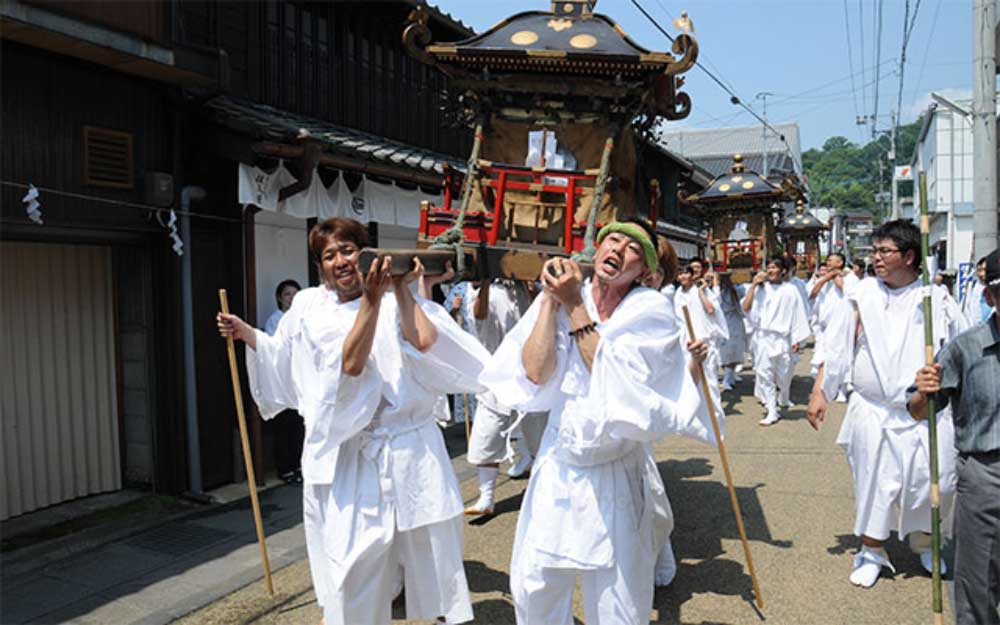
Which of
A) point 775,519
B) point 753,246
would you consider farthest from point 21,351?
point 753,246

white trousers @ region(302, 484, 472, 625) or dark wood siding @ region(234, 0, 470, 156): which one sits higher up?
dark wood siding @ region(234, 0, 470, 156)

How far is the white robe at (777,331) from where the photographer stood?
11453 mm

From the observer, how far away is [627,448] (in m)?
3.32

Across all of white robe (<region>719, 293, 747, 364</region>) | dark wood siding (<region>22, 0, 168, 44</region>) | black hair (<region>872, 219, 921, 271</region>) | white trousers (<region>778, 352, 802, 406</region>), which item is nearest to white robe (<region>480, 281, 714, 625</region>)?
black hair (<region>872, 219, 921, 271</region>)

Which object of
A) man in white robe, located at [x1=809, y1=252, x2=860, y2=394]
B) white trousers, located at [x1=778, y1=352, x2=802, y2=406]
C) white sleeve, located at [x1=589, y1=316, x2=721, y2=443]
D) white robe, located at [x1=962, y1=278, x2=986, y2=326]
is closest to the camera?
white sleeve, located at [x1=589, y1=316, x2=721, y2=443]

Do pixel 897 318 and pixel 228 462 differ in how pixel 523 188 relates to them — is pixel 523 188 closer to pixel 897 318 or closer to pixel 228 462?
pixel 897 318

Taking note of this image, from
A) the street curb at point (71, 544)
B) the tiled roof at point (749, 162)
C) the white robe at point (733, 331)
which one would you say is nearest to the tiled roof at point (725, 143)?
the tiled roof at point (749, 162)

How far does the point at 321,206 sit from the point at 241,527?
11.2 feet

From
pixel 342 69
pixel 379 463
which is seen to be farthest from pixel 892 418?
pixel 342 69

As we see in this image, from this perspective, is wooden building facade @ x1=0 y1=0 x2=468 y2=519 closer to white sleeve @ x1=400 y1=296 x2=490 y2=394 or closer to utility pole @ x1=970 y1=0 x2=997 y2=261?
white sleeve @ x1=400 y1=296 x2=490 y2=394

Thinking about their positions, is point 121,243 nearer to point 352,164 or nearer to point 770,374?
point 352,164

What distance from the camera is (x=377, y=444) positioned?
3668 millimetres

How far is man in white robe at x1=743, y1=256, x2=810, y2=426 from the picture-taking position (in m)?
11.3

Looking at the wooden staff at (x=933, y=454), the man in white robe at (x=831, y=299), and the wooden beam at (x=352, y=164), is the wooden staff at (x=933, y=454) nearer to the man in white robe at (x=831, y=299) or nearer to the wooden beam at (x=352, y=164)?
the man in white robe at (x=831, y=299)
